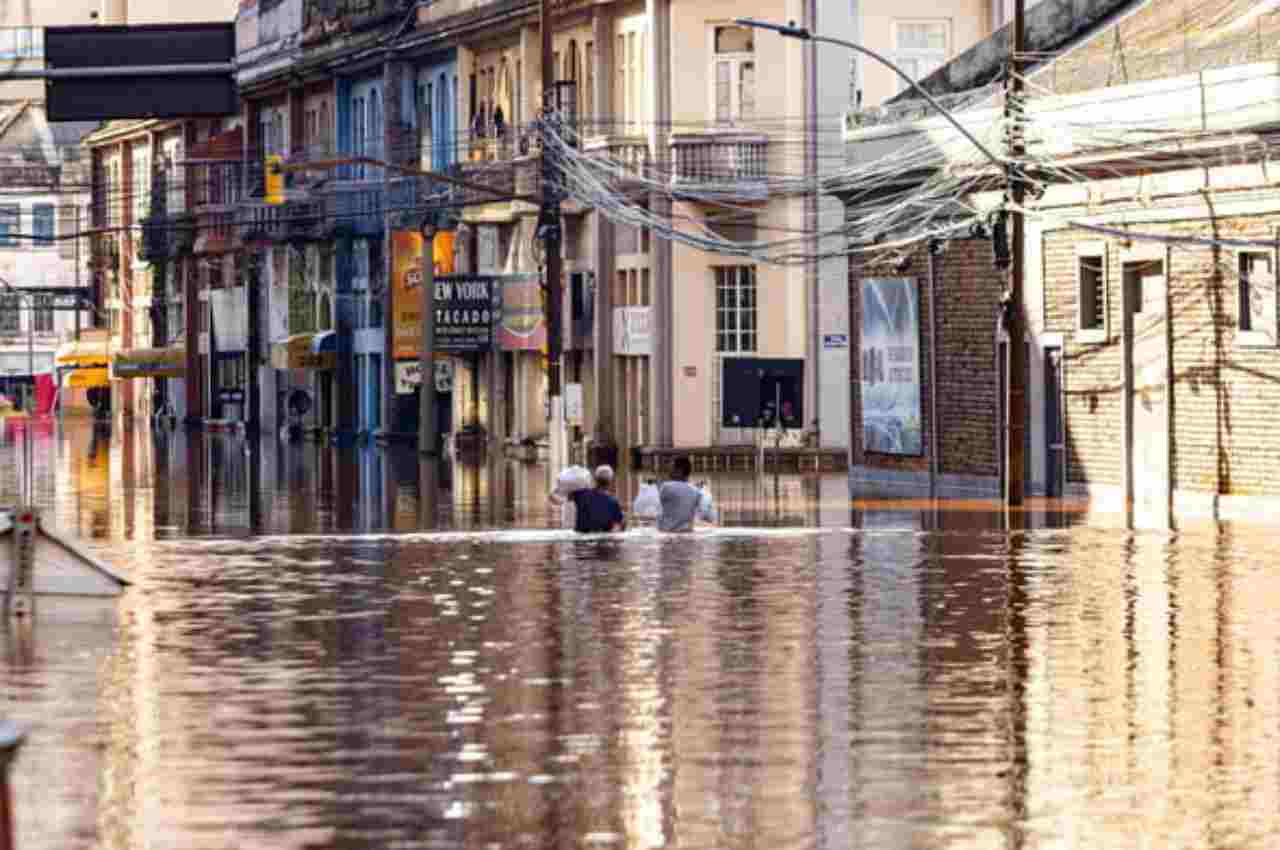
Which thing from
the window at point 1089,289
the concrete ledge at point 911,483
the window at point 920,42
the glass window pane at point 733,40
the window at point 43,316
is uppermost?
the glass window pane at point 733,40

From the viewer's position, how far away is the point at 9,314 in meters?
164

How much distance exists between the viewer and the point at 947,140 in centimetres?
5325

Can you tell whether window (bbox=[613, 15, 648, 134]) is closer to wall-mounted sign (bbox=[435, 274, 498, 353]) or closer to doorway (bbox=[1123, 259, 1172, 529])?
wall-mounted sign (bbox=[435, 274, 498, 353])

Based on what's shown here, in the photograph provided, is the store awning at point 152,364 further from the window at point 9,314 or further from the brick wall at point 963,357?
the brick wall at point 963,357

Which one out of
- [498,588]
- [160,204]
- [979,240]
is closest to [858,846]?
[498,588]

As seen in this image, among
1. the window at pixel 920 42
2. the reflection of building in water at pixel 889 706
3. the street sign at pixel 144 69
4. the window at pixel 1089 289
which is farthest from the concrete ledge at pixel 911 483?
the reflection of building in water at pixel 889 706

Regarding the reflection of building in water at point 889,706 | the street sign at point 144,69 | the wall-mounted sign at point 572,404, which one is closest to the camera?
the reflection of building in water at point 889,706

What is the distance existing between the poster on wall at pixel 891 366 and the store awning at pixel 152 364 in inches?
2823

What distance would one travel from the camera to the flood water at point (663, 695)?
49.4 ft

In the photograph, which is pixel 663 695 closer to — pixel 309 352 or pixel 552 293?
pixel 552 293

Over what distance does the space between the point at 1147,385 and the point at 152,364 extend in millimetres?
84182


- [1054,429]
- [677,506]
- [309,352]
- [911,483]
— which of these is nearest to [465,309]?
[309,352]

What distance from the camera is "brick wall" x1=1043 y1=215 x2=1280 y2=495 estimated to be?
44906mm

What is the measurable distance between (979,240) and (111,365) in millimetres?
86774
